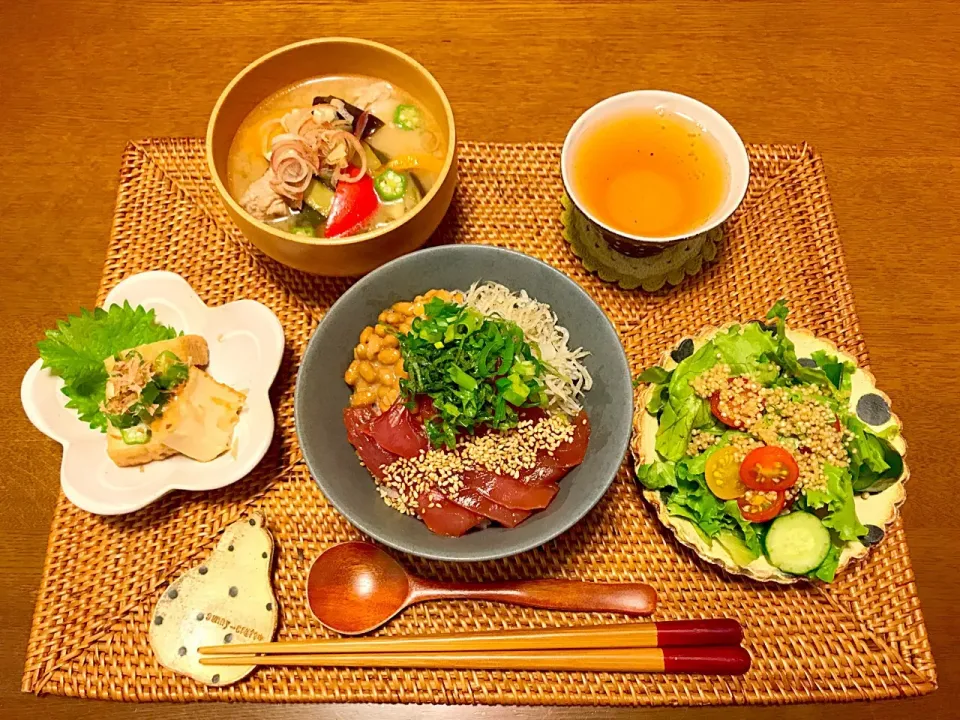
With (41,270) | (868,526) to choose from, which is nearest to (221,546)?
(41,270)

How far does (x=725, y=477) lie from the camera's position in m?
1.79

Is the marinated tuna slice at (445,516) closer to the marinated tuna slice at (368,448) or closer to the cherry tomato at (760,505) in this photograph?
the marinated tuna slice at (368,448)

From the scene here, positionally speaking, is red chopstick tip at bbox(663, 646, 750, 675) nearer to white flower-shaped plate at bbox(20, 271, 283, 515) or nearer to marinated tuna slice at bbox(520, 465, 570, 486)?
marinated tuna slice at bbox(520, 465, 570, 486)

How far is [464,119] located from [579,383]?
123cm

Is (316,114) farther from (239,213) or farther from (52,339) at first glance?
(52,339)

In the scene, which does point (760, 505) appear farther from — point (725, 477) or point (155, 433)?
point (155, 433)

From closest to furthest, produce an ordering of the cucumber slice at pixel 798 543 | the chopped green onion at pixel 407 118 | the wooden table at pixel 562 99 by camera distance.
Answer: the cucumber slice at pixel 798 543 < the chopped green onion at pixel 407 118 < the wooden table at pixel 562 99

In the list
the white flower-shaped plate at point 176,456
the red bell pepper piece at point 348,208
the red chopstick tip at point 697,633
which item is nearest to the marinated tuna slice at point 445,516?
the white flower-shaped plate at point 176,456

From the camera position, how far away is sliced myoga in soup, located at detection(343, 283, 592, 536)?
171cm

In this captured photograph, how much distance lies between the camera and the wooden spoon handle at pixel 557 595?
1.87 metres

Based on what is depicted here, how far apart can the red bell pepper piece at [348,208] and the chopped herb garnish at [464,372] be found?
40 centimetres

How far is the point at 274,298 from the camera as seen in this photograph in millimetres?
2227

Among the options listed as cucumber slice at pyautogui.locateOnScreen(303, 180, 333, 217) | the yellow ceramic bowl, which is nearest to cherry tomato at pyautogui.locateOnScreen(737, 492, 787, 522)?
the yellow ceramic bowl

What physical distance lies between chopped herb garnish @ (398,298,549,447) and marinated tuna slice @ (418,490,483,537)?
150 millimetres
